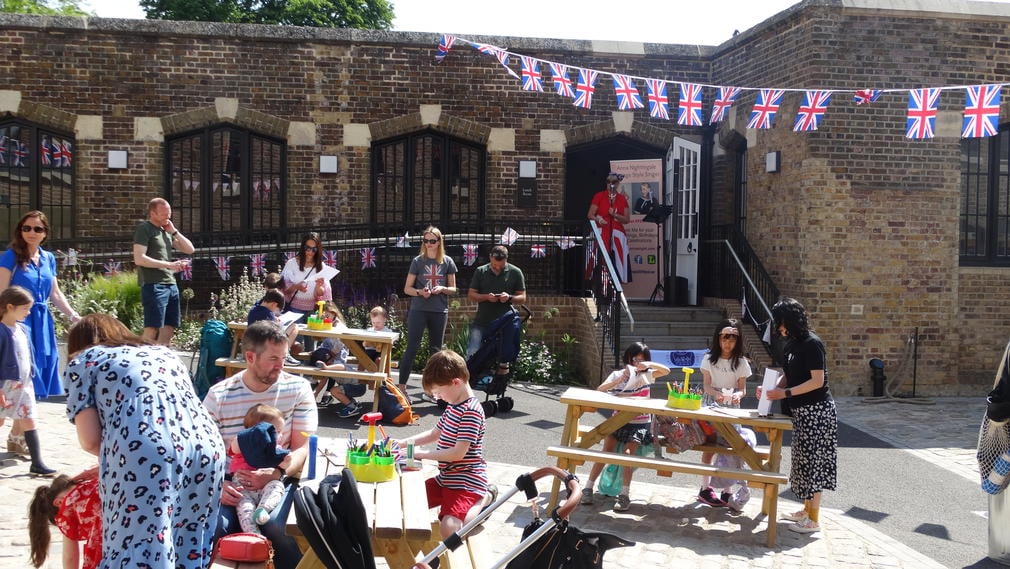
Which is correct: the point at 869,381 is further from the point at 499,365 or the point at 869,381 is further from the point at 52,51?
the point at 52,51

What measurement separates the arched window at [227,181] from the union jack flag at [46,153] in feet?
5.83

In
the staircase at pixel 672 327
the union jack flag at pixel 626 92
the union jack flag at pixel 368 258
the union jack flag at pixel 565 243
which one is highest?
the union jack flag at pixel 626 92

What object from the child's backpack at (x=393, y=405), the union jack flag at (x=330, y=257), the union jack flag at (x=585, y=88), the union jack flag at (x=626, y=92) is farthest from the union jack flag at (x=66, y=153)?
the union jack flag at (x=626, y=92)

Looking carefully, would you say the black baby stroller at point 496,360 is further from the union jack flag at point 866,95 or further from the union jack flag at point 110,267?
the union jack flag at point 110,267

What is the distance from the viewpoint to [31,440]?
6.92 meters

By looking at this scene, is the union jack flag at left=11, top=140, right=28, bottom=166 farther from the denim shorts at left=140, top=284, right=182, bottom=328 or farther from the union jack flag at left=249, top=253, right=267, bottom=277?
the denim shorts at left=140, top=284, right=182, bottom=328

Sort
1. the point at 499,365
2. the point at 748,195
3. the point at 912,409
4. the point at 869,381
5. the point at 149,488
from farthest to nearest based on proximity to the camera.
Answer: the point at 748,195, the point at 869,381, the point at 912,409, the point at 499,365, the point at 149,488

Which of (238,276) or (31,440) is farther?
(238,276)

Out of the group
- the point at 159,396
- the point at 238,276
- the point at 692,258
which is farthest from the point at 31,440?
the point at 692,258

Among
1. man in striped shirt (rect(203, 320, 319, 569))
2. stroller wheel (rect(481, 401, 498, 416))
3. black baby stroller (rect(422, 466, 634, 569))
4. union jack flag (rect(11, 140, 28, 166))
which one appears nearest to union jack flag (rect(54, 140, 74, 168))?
union jack flag (rect(11, 140, 28, 166))

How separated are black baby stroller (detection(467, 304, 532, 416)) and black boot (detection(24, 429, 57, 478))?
443 centimetres

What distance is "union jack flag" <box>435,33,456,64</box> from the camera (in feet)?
44.3

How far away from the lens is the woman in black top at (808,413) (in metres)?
6.79

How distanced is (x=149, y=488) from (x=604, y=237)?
452 inches
